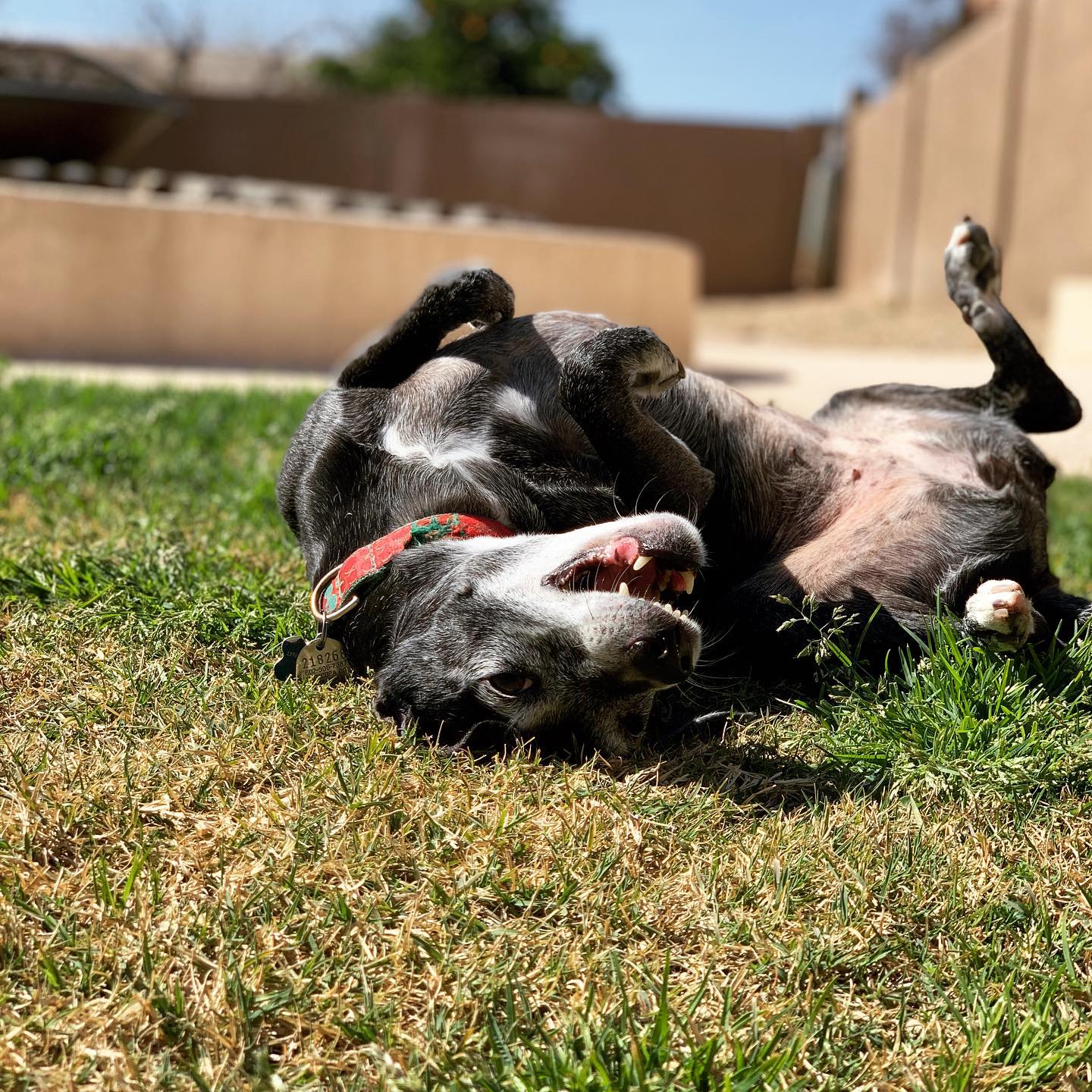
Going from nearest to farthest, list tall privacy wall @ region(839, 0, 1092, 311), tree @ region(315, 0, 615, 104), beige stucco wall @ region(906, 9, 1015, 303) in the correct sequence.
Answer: tall privacy wall @ region(839, 0, 1092, 311) → beige stucco wall @ region(906, 9, 1015, 303) → tree @ region(315, 0, 615, 104)

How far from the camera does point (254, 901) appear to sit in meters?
1.87

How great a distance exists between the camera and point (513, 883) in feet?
6.48

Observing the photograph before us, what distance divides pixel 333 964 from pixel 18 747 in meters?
0.87

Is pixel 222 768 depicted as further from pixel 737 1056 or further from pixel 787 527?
pixel 787 527

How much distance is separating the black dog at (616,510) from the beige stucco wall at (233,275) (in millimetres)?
4845

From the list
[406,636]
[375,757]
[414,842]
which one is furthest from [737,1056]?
[406,636]

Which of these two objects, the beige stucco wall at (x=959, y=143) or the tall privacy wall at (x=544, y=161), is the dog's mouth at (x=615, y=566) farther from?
the tall privacy wall at (x=544, y=161)

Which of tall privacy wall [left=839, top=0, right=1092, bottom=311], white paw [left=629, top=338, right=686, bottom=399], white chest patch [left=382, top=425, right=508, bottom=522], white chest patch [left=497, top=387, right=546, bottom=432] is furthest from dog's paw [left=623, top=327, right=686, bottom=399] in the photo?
tall privacy wall [left=839, top=0, right=1092, bottom=311]

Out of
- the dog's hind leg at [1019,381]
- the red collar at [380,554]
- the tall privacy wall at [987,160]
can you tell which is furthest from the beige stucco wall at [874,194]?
the red collar at [380,554]

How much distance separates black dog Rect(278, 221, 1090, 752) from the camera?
7.86 ft

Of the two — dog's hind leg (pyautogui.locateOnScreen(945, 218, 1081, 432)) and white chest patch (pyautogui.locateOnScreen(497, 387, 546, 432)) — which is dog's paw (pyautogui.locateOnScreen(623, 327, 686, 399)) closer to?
white chest patch (pyautogui.locateOnScreen(497, 387, 546, 432))

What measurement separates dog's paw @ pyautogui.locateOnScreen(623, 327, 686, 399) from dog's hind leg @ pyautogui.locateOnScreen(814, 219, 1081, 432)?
82 cm

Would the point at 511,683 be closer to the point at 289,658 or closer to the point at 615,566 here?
the point at 615,566

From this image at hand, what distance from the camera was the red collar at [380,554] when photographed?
2568mm
